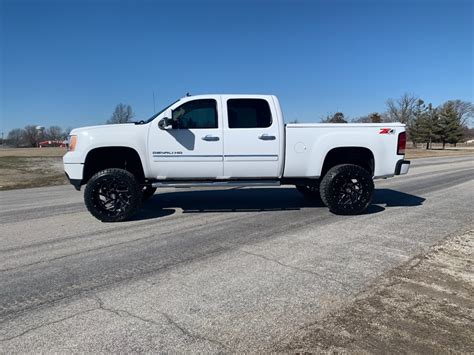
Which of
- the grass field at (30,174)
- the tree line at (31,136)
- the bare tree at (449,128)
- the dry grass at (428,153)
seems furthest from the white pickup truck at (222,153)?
the tree line at (31,136)

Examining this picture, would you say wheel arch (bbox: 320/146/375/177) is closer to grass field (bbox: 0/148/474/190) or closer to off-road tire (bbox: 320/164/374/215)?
off-road tire (bbox: 320/164/374/215)

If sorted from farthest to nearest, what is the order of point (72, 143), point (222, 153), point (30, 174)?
point (30, 174), point (222, 153), point (72, 143)

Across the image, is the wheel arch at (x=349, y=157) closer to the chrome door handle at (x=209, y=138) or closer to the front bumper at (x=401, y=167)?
the front bumper at (x=401, y=167)

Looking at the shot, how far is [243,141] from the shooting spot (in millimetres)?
7223

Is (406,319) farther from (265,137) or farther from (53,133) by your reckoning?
(53,133)

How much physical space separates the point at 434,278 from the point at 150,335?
3.07 m

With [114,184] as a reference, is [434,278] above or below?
below

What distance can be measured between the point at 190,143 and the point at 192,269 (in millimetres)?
3092

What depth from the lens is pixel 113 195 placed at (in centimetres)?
704

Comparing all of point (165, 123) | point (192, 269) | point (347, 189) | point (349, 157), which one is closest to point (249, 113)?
point (165, 123)

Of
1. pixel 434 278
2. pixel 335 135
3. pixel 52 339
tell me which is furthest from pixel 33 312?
pixel 335 135

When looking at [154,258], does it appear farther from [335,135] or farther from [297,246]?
[335,135]

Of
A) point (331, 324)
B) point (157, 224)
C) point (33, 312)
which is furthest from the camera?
point (157, 224)

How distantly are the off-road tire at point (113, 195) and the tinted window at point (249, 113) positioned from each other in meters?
2.12
